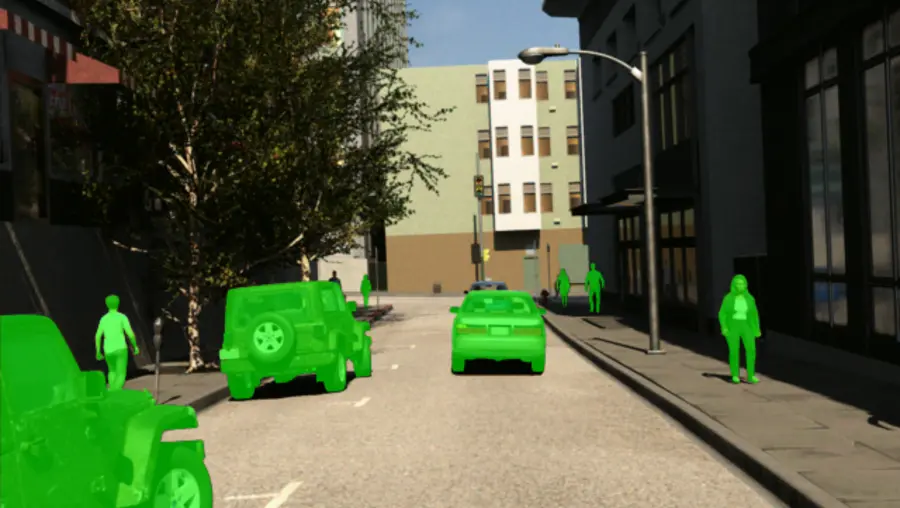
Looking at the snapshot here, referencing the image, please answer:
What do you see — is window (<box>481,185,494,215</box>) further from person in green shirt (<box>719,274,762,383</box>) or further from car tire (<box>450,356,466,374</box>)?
person in green shirt (<box>719,274,762,383</box>)

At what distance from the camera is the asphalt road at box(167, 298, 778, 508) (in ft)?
26.4

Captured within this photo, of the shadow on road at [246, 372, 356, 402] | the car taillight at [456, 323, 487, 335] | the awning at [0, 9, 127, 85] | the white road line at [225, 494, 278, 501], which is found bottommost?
the shadow on road at [246, 372, 356, 402]

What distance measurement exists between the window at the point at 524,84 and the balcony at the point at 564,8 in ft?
64.6

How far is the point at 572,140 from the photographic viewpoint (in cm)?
7075

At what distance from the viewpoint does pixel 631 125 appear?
37062mm

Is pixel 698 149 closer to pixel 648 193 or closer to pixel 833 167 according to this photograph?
pixel 648 193

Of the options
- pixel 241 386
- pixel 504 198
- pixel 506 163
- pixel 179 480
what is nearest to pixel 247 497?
pixel 179 480

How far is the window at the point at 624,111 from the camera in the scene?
121 feet

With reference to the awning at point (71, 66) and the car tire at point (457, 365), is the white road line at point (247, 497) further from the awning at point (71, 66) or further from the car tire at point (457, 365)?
the car tire at point (457, 365)

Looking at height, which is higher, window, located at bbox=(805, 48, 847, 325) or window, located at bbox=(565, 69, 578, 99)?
window, located at bbox=(565, 69, 578, 99)

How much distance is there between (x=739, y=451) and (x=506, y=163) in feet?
203

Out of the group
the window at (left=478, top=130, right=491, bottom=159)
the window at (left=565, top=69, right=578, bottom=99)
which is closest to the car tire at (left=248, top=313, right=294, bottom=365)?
the window at (left=478, top=130, right=491, bottom=159)

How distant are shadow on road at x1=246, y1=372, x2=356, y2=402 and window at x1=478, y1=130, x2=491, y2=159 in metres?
53.4

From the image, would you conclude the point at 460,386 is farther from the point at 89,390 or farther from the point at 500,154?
the point at 500,154
